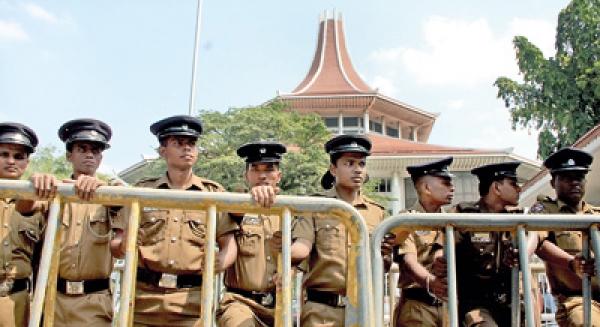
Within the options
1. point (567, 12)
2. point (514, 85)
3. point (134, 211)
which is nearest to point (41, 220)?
point (134, 211)

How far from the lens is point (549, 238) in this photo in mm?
3051

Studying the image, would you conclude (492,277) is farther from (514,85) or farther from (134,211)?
(514,85)

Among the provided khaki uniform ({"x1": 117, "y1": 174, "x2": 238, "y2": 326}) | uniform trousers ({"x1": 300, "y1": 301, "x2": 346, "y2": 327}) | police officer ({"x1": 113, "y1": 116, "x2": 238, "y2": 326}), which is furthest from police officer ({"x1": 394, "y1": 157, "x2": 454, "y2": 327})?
khaki uniform ({"x1": 117, "y1": 174, "x2": 238, "y2": 326})

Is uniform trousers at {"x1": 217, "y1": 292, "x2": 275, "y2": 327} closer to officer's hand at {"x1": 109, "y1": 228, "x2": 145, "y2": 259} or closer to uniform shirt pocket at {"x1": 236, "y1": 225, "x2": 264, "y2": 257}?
uniform shirt pocket at {"x1": 236, "y1": 225, "x2": 264, "y2": 257}

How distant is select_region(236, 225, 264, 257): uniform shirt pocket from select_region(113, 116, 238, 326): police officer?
0.25 meters

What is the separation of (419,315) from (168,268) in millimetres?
1478

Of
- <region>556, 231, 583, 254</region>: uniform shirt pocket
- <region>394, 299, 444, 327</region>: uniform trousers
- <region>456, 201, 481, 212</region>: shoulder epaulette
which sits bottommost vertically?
<region>394, 299, 444, 327</region>: uniform trousers

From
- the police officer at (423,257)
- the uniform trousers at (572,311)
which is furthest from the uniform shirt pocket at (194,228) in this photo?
the uniform trousers at (572,311)

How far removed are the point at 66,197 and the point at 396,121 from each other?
24709 mm

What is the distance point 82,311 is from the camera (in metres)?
2.67

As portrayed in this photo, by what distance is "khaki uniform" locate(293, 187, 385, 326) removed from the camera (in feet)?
8.80

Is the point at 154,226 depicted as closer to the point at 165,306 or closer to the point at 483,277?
the point at 165,306

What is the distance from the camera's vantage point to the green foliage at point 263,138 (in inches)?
467

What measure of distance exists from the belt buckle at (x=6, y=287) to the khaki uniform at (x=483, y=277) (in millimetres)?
2421
